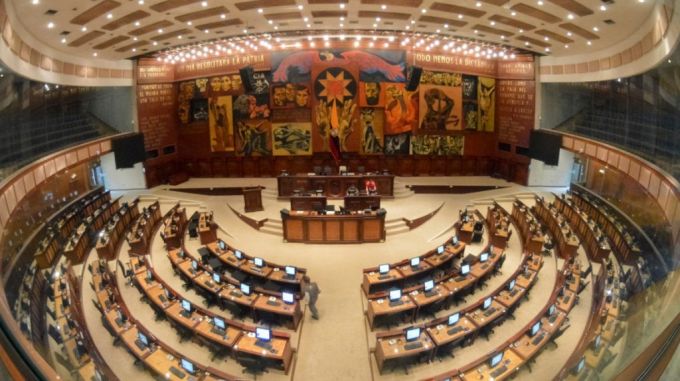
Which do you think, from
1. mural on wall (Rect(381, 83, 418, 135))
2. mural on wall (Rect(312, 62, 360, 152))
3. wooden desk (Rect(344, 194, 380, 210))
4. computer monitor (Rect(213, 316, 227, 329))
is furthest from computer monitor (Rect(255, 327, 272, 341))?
mural on wall (Rect(381, 83, 418, 135))

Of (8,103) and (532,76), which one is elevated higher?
(532,76)

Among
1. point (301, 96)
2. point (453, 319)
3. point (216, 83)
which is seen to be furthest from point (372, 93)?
point (453, 319)

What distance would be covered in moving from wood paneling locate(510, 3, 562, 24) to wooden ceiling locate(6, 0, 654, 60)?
0.07 ft

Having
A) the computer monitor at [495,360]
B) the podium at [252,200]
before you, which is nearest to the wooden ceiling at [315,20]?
the podium at [252,200]

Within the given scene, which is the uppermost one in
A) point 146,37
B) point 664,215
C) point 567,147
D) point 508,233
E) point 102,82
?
point 146,37

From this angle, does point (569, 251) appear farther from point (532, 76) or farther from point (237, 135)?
point (237, 135)

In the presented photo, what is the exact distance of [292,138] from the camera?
1792cm

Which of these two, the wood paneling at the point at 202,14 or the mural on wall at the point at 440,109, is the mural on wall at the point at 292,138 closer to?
the mural on wall at the point at 440,109

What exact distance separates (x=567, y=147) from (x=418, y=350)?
1211cm

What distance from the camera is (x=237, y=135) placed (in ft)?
59.8

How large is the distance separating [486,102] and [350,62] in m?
6.79

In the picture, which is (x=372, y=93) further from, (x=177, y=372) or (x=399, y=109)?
→ (x=177, y=372)

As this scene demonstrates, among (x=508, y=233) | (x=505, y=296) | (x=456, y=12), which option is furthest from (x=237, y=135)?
(x=505, y=296)

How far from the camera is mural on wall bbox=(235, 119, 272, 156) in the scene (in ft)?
59.0
